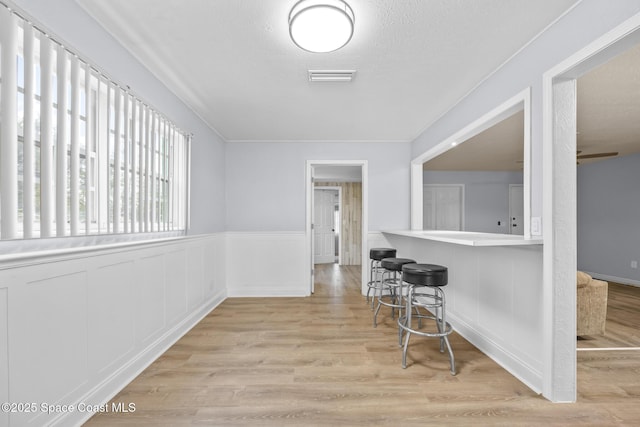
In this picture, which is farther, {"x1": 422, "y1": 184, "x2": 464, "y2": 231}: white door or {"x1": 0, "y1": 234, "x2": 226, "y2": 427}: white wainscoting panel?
{"x1": 422, "y1": 184, "x2": 464, "y2": 231}: white door

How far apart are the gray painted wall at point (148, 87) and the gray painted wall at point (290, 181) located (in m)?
0.26

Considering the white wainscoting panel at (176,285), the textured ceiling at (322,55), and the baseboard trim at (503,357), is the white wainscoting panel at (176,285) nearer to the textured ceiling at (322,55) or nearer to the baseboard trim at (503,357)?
the textured ceiling at (322,55)

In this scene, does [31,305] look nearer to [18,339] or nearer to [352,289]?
[18,339]

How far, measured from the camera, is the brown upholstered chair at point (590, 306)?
8.43ft

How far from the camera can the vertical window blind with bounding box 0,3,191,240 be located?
1202 millimetres

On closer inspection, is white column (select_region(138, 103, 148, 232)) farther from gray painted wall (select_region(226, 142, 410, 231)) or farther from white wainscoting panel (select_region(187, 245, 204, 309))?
gray painted wall (select_region(226, 142, 410, 231))

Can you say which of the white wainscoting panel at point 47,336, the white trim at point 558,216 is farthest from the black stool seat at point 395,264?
the white wainscoting panel at point 47,336

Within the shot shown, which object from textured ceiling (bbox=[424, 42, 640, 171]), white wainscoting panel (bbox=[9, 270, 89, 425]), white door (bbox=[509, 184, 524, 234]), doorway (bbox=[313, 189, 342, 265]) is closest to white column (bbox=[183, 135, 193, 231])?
white wainscoting panel (bbox=[9, 270, 89, 425])

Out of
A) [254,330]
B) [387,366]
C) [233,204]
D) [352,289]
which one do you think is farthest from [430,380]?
[233,204]

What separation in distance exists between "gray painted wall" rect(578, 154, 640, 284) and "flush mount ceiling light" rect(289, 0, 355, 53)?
21.0 ft

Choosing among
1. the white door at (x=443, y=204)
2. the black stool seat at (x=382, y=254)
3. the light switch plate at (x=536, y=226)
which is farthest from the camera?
the white door at (x=443, y=204)

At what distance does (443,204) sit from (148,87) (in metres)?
6.45

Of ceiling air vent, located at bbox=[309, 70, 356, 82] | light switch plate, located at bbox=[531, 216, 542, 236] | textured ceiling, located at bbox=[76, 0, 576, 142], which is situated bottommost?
light switch plate, located at bbox=[531, 216, 542, 236]

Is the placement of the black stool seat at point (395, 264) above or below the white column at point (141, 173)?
below
